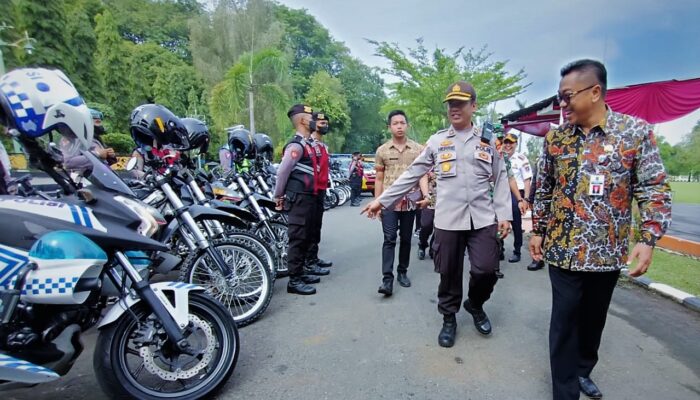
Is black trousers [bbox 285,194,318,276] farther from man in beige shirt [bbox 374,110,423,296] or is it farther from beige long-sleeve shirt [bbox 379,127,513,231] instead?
beige long-sleeve shirt [bbox 379,127,513,231]

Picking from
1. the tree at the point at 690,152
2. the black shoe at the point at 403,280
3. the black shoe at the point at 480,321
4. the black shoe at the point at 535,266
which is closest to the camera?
the black shoe at the point at 480,321

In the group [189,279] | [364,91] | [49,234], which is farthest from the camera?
[364,91]

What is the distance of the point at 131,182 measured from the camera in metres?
Answer: 3.48

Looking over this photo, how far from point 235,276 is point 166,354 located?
1121mm

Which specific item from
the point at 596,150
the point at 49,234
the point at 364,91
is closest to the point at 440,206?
the point at 596,150

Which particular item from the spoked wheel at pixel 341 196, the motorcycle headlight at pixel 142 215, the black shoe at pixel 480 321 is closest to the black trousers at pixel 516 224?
the black shoe at pixel 480 321

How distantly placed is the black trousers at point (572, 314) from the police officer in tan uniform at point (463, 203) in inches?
28.3

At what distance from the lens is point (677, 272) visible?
4.57 m

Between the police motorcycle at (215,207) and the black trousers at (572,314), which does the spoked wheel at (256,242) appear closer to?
the police motorcycle at (215,207)

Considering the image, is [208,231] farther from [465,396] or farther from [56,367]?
[465,396]

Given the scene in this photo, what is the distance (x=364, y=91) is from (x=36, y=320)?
4687 cm

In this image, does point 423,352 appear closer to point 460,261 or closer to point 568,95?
point 460,261

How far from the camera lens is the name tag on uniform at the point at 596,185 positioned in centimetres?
187

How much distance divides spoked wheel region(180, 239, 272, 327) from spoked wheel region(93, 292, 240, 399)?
0.81 metres
